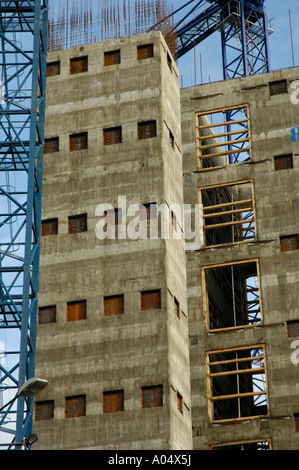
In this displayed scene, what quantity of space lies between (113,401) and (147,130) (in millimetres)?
17474

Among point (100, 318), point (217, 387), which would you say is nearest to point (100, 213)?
point (100, 318)

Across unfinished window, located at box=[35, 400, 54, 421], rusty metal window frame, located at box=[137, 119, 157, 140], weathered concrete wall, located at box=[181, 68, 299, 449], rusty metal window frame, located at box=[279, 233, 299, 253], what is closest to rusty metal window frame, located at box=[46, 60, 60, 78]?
rusty metal window frame, located at box=[137, 119, 157, 140]

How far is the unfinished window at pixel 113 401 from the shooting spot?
60.5 m

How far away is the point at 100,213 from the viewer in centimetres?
6606

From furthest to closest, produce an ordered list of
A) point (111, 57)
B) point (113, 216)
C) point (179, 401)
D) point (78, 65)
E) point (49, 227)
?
point (78, 65) → point (111, 57) → point (49, 227) → point (113, 216) → point (179, 401)

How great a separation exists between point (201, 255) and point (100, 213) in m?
12.2

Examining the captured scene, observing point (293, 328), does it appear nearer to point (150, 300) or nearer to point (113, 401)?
point (150, 300)

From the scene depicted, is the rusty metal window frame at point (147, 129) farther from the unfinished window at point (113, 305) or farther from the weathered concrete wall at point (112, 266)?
the unfinished window at point (113, 305)

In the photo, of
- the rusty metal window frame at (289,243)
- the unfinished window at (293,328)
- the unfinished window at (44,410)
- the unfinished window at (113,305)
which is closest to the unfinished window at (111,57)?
the rusty metal window frame at (289,243)

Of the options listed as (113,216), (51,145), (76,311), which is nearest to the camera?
(76,311)

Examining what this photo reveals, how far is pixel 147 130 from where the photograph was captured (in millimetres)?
68062

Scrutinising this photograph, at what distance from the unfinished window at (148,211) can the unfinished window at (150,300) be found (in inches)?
186

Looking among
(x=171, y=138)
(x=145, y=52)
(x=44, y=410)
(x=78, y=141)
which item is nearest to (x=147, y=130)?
(x=171, y=138)
